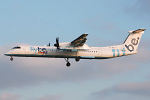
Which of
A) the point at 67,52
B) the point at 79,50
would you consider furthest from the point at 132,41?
the point at 67,52

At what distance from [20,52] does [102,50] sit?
11.3 metres

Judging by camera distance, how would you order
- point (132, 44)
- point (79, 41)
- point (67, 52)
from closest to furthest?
point (79, 41) < point (67, 52) < point (132, 44)

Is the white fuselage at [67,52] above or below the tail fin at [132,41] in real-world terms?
below

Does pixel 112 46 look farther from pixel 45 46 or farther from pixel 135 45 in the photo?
pixel 45 46

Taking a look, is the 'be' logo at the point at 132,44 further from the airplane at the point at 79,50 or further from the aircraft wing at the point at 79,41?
the aircraft wing at the point at 79,41

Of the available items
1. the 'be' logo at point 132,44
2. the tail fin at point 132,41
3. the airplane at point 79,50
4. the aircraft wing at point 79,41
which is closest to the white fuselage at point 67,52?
the airplane at point 79,50

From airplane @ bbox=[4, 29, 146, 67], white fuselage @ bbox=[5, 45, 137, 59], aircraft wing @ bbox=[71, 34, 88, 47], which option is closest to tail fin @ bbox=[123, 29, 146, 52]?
airplane @ bbox=[4, 29, 146, 67]

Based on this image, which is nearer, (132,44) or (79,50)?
(79,50)

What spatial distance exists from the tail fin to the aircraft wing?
23.3 feet

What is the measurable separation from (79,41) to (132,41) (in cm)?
866

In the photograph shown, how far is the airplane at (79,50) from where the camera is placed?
1892 inches

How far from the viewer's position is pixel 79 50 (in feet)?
162

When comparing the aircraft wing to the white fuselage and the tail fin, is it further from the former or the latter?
the tail fin

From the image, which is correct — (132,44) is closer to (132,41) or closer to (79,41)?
(132,41)
